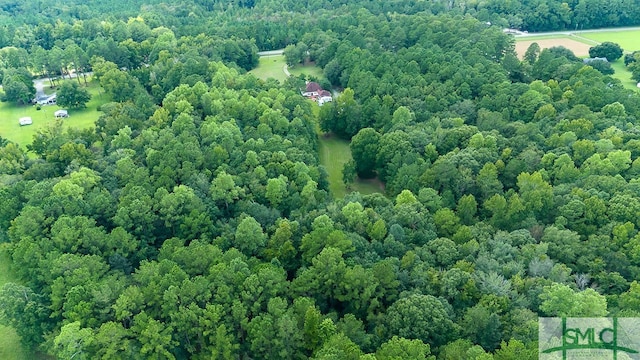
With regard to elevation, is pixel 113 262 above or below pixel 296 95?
below

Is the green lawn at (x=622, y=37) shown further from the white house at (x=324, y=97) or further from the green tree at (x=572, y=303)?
the green tree at (x=572, y=303)

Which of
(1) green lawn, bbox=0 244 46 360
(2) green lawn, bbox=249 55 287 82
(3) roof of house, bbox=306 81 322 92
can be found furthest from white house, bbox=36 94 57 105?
(1) green lawn, bbox=0 244 46 360

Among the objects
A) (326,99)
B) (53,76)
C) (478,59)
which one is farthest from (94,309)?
(53,76)

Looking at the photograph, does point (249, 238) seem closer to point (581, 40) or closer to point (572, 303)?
point (572, 303)

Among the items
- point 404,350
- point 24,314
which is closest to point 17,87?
point 24,314

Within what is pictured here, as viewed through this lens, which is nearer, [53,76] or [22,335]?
[22,335]

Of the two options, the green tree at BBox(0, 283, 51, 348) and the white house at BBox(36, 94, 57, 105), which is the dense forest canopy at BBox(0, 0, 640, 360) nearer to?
the green tree at BBox(0, 283, 51, 348)

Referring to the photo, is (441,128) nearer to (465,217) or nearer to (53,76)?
(465,217)
